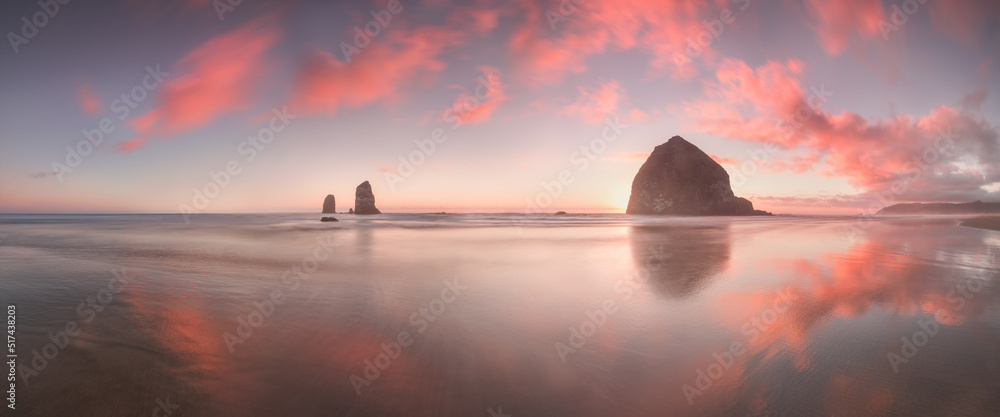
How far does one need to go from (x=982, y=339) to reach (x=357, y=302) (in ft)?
28.2

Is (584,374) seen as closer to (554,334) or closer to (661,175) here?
(554,334)

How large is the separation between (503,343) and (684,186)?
101200 millimetres

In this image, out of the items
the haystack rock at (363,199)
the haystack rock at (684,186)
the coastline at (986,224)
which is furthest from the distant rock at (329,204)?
the coastline at (986,224)

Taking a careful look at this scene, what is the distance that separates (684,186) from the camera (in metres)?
93.2

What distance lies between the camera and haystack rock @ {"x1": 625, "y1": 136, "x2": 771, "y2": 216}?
91.6 metres

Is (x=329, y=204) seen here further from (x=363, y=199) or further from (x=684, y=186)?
(x=684, y=186)

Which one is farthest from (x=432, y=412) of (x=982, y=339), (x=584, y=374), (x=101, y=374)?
(x=982, y=339)

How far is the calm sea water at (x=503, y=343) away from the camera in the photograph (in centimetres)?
300

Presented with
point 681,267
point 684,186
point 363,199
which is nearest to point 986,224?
point 681,267

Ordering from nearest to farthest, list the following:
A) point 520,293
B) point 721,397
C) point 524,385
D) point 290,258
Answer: point 721,397 < point 524,385 < point 520,293 < point 290,258

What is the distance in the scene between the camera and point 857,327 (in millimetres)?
4836

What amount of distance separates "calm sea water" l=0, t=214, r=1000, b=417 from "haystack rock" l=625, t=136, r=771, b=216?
91980mm

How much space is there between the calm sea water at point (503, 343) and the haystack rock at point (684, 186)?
302 ft

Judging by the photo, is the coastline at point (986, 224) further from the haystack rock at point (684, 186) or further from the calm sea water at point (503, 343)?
the haystack rock at point (684, 186)
